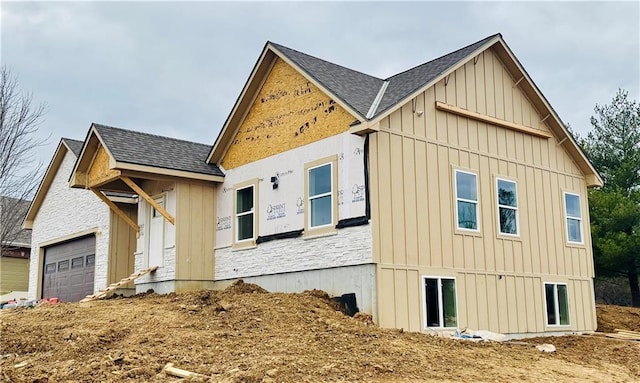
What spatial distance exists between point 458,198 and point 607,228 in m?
12.7

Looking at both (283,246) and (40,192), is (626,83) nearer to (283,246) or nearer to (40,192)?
(283,246)

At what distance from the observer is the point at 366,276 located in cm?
1266

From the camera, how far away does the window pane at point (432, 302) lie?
13.4 m

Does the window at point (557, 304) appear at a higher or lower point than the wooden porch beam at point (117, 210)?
lower

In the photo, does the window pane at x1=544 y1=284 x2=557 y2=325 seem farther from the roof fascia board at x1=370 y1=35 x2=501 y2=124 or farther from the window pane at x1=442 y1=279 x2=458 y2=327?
the roof fascia board at x1=370 y1=35 x2=501 y2=124

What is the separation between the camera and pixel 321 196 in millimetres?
14266

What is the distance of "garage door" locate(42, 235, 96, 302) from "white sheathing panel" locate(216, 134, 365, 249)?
6.07m

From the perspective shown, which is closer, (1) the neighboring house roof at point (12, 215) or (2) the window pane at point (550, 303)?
(2) the window pane at point (550, 303)

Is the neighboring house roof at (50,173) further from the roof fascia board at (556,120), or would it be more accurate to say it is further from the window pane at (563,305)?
the window pane at (563,305)

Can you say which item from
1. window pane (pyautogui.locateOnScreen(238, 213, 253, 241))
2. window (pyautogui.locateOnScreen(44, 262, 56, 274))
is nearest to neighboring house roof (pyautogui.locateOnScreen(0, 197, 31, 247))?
window (pyautogui.locateOnScreen(44, 262, 56, 274))

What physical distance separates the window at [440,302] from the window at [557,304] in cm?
339

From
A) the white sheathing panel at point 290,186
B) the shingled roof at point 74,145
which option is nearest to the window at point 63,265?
the shingled roof at point 74,145

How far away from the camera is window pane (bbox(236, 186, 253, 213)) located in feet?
54.2

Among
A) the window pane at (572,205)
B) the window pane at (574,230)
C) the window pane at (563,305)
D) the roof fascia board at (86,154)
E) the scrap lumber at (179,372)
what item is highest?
the roof fascia board at (86,154)
